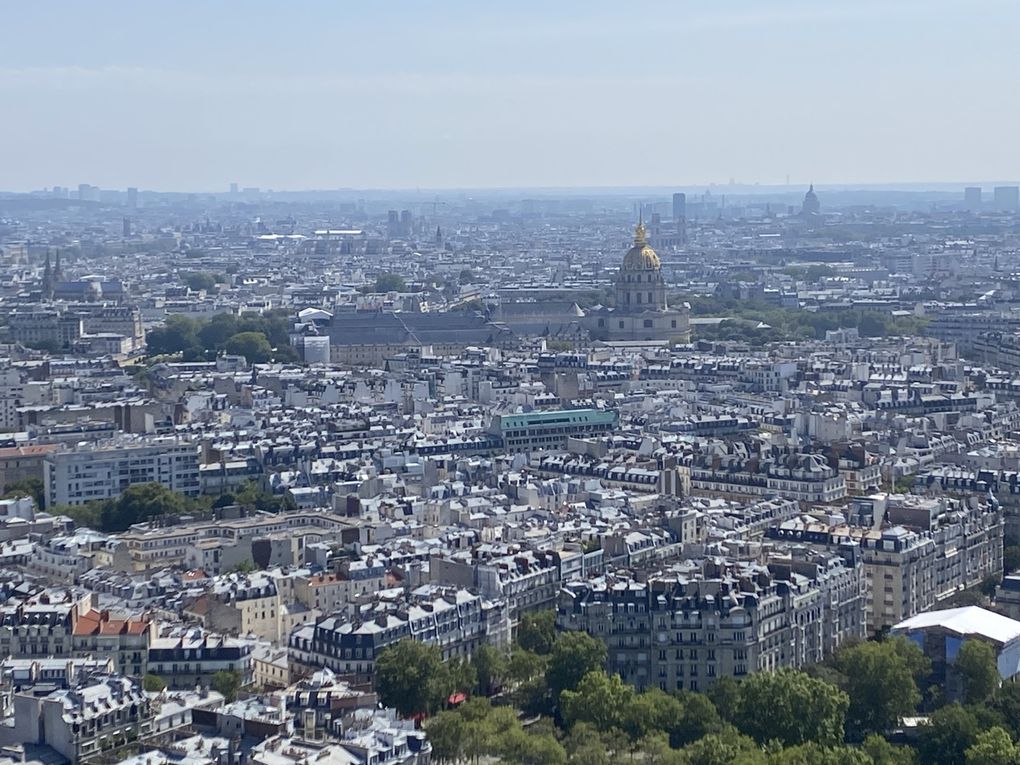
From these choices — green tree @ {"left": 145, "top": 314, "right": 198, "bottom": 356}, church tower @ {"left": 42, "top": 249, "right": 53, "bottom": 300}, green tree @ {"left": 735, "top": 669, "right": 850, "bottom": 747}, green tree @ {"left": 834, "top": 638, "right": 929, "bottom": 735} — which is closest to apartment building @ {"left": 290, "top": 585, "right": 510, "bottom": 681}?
green tree @ {"left": 735, "top": 669, "right": 850, "bottom": 747}

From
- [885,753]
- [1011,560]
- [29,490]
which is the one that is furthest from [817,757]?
[29,490]

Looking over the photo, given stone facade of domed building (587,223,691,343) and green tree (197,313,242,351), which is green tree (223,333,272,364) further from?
stone facade of domed building (587,223,691,343)

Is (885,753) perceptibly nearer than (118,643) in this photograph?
Yes

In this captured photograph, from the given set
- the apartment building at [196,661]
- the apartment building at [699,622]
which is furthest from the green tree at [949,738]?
the apartment building at [196,661]

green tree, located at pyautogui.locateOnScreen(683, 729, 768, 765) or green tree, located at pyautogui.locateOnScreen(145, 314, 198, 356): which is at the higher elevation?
green tree, located at pyautogui.locateOnScreen(683, 729, 768, 765)

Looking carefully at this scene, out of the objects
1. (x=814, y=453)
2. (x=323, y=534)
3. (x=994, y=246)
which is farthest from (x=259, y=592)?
(x=994, y=246)

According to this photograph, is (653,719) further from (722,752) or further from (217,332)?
(217,332)

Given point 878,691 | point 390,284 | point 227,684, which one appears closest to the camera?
Answer: point 227,684
